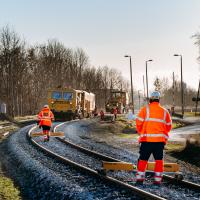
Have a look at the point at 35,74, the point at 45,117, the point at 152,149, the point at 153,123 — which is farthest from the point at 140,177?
the point at 35,74

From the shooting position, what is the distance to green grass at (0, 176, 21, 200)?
27.6 ft

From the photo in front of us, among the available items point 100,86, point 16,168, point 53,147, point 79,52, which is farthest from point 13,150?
point 100,86

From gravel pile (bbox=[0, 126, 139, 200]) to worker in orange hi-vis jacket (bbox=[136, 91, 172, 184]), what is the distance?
2.95ft

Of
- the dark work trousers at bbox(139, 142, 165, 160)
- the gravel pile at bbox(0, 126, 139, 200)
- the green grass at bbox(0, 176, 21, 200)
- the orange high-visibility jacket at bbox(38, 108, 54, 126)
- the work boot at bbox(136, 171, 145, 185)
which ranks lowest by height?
the green grass at bbox(0, 176, 21, 200)

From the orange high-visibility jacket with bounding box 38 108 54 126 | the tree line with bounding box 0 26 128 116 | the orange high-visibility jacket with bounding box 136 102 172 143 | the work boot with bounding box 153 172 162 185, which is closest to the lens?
the orange high-visibility jacket with bounding box 136 102 172 143

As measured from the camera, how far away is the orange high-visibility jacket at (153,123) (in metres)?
8.35

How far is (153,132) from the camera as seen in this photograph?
8.35 metres

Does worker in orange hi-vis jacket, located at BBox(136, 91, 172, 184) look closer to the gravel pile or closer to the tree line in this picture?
the gravel pile

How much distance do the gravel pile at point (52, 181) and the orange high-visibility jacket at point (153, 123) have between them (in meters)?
1.28

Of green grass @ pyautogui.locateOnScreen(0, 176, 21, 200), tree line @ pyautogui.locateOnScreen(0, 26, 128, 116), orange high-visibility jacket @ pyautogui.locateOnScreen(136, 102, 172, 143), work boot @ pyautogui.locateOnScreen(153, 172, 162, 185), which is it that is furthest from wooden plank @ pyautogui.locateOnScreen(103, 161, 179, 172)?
tree line @ pyautogui.locateOnScreen(0, 26, 128, 116)

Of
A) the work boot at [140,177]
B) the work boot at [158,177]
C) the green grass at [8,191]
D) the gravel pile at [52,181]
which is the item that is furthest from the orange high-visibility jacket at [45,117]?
the work boot at [158,177]

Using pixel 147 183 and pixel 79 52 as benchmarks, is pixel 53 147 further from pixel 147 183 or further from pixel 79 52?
pixel 79 52

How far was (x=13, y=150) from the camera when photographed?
16156mm

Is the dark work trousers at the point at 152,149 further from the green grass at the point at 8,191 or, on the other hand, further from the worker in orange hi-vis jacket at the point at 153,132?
the green grass at the point at 8,191
